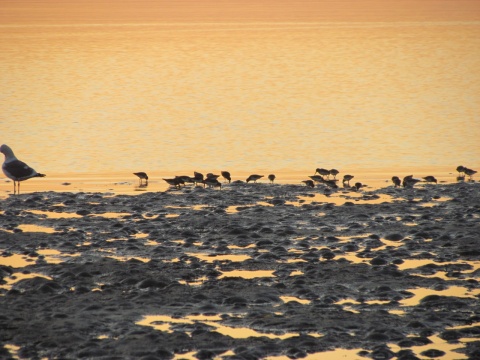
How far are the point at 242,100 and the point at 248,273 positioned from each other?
38065mm

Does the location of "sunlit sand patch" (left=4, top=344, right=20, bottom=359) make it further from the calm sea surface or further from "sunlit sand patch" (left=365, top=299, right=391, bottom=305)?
the calm sea surface

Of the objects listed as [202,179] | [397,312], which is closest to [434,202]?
[202,179]

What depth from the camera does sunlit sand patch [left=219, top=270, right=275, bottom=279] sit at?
15.0m

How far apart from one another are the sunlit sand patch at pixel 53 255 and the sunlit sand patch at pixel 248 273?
309cm

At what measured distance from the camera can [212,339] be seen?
461 inches

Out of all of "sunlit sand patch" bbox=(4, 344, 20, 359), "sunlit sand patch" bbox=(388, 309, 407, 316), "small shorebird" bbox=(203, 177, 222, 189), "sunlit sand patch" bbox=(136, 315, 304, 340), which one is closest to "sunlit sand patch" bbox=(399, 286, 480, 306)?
"sunlit sand patch" bbox=(388, 309, 407, 316)

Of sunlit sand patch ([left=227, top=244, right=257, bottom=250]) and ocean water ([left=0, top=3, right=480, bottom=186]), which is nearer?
sunlit sand patch ([left=227, top=244, right=257, bottom=250])

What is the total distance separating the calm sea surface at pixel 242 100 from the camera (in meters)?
34.0

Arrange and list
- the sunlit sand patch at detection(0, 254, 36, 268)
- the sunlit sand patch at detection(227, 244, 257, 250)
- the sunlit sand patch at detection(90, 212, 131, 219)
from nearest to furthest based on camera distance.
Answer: the sunlit sand patch at detection(0, 254, 36, 268)
the sunlit sand patch at detection(227, 244, 257, 250)
the sunlit sand patch at detection(90, 212, 131, 219)

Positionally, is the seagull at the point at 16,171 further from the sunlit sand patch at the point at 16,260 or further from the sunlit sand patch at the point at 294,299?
the sunlit sand patch at the point at 294,299

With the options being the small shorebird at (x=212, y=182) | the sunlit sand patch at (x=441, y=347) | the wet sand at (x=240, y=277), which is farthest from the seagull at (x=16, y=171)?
the sunlit sand patch at (x=441, y=347)

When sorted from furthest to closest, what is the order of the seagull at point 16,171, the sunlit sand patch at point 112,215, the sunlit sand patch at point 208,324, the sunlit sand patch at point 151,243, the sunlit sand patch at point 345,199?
the seagull at point 16,171, the sunlit sand patch at point 345,199, the sunlit sand patch at point 112,215, the sunlit sand patch at point 151,243, the sunlit sand patch at point 208,324

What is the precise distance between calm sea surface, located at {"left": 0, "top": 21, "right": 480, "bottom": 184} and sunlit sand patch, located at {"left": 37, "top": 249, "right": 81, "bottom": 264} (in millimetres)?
13269

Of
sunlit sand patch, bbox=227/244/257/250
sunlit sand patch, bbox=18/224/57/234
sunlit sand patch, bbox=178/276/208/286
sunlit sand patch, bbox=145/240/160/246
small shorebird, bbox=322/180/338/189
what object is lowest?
sunlit sand patch, bbox=178/276/208/286
